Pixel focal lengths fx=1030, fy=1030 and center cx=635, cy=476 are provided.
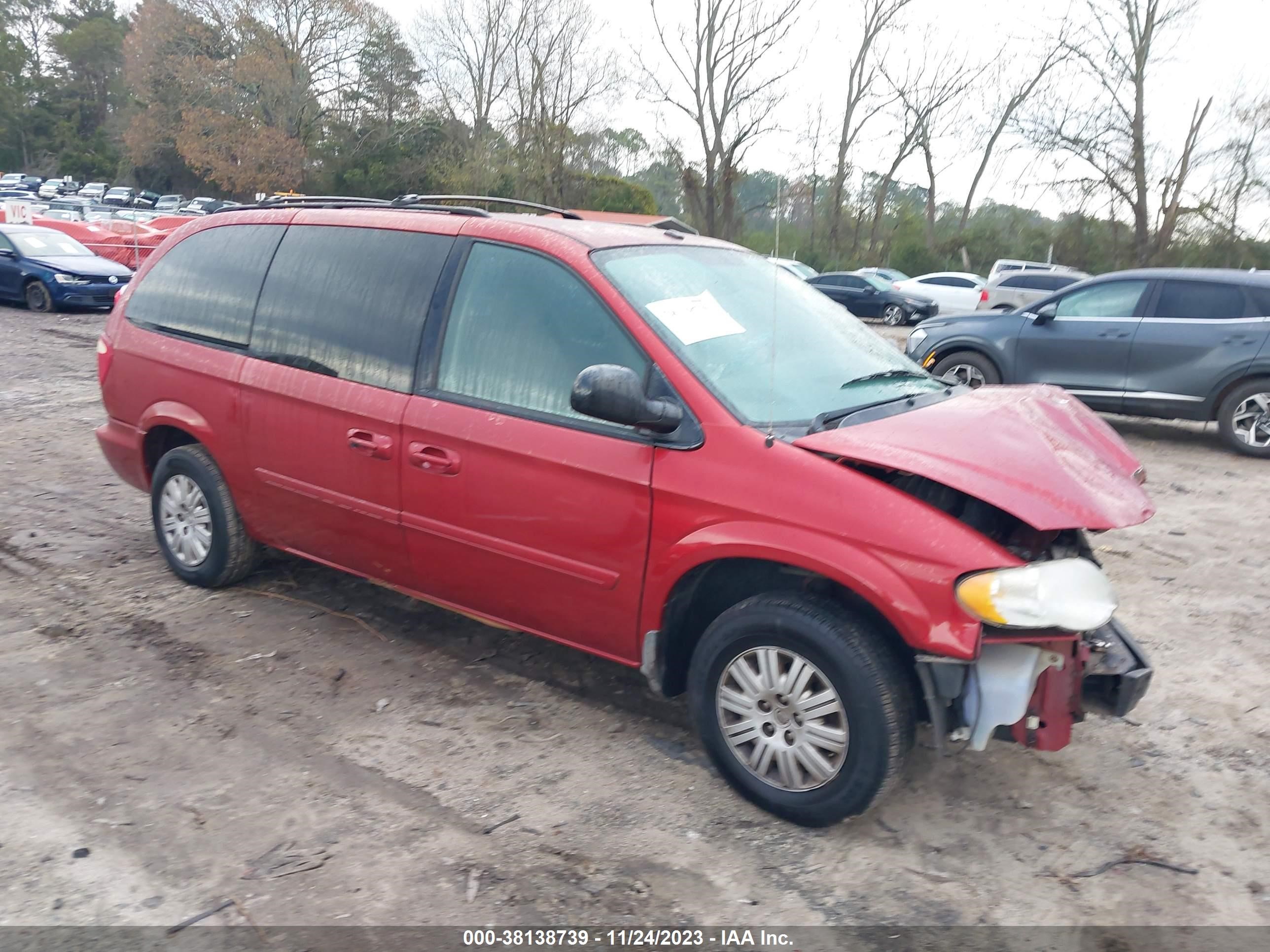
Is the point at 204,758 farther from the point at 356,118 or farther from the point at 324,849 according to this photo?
the point at 356,118

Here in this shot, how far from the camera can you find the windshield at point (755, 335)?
3.60 meters

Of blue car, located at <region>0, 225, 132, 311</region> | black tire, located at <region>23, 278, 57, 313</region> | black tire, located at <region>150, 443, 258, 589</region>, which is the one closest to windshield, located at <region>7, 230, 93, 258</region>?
blue car, located at <region>0, 225, 132, 311</region>

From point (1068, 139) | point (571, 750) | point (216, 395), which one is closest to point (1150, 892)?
point (571, 750)

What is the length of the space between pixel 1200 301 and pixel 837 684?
8.57m

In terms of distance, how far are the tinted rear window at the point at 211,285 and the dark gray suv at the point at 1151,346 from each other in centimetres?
803

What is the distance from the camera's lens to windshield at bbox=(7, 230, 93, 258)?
17.3 m

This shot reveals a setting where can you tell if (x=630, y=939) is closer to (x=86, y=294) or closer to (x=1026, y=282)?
(x=86, y=294)

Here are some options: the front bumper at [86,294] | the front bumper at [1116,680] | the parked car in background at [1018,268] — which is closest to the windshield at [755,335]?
the front bumper at [1116,680]

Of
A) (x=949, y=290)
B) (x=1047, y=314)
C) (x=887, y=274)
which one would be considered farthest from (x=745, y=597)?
(x=887, y=274)

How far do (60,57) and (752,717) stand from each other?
92.4m

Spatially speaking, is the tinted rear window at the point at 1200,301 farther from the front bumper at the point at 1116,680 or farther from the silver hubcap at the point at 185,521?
the silver hubcap at the point at 185,521

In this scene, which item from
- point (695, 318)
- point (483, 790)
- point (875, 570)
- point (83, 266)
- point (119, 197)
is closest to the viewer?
point (875, 570)

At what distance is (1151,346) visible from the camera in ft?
32.5

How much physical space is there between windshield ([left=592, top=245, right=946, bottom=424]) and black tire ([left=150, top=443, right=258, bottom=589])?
2.34 meters
